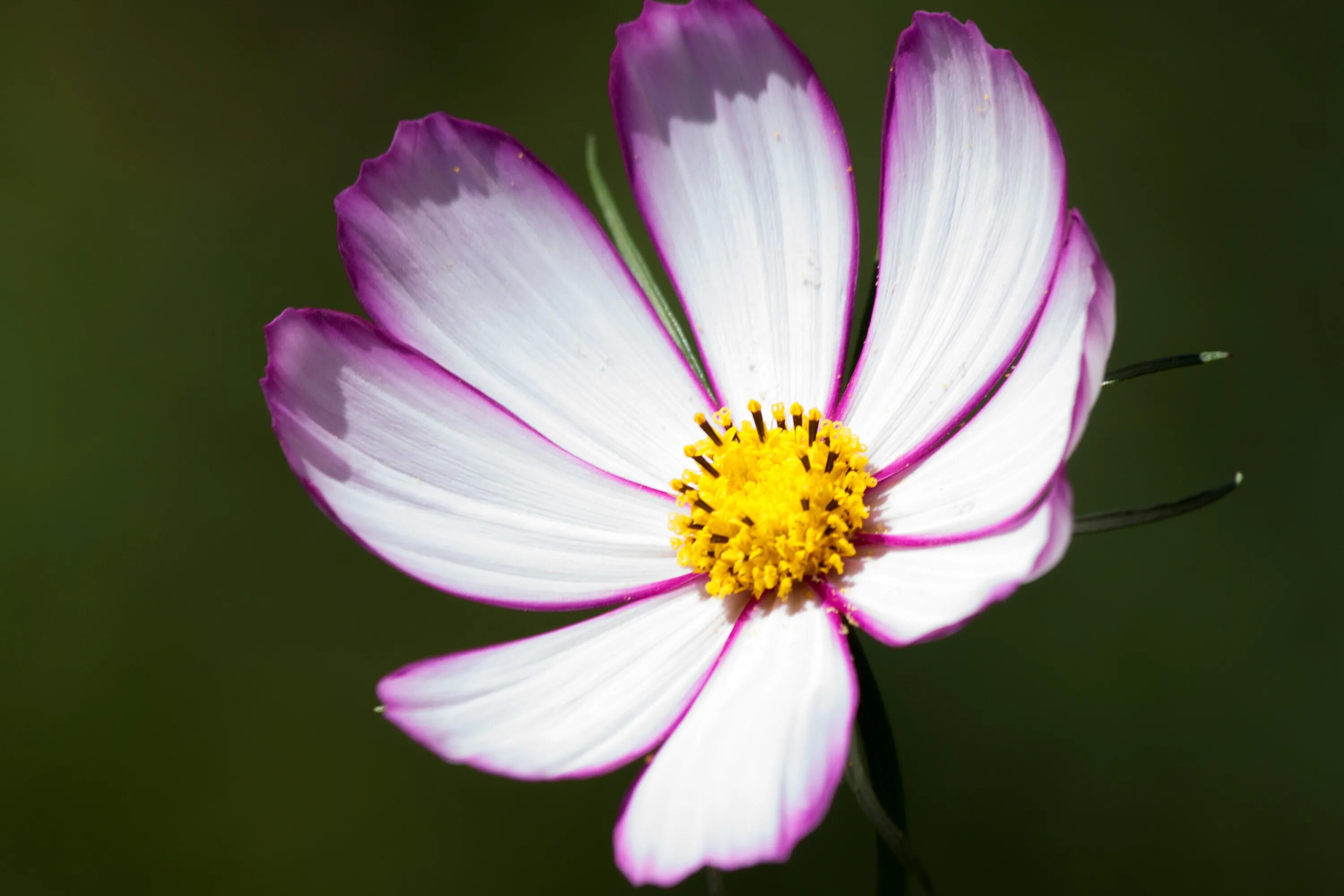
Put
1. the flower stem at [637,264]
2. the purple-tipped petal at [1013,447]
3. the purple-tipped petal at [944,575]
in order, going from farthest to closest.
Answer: the flower stem at [637,264], the purple-tipped petal at [1013,447], the purple-tipped petal at [944,575]

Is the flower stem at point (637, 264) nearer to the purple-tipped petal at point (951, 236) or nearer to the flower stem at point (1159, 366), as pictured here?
the purple-tipped petal at point (951, 236)

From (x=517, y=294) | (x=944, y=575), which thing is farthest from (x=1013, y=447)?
(x=517, y=294)

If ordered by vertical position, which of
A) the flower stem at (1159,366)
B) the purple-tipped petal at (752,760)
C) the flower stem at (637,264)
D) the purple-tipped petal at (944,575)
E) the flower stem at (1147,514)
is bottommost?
the purple-tipped petal at (752,760)

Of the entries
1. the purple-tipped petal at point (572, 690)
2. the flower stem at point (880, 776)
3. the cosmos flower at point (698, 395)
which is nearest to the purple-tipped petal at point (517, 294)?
the cosmos flower at point (698, 395)

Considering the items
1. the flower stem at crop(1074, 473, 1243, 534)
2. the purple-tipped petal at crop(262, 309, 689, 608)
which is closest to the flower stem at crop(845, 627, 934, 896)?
the flower stem at crop(1074, 473, 1243, 534)

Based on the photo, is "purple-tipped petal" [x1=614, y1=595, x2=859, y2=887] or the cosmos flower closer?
"purple-tipped petal" [x1=614, y1=595, x2=859, y2=887]

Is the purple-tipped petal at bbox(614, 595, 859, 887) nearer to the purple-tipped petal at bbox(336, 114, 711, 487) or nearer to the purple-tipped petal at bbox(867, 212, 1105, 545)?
the purple-tipped petal at bbox(867, 212, 1105, 545)

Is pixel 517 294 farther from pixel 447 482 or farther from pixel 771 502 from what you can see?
pixel 771 502
